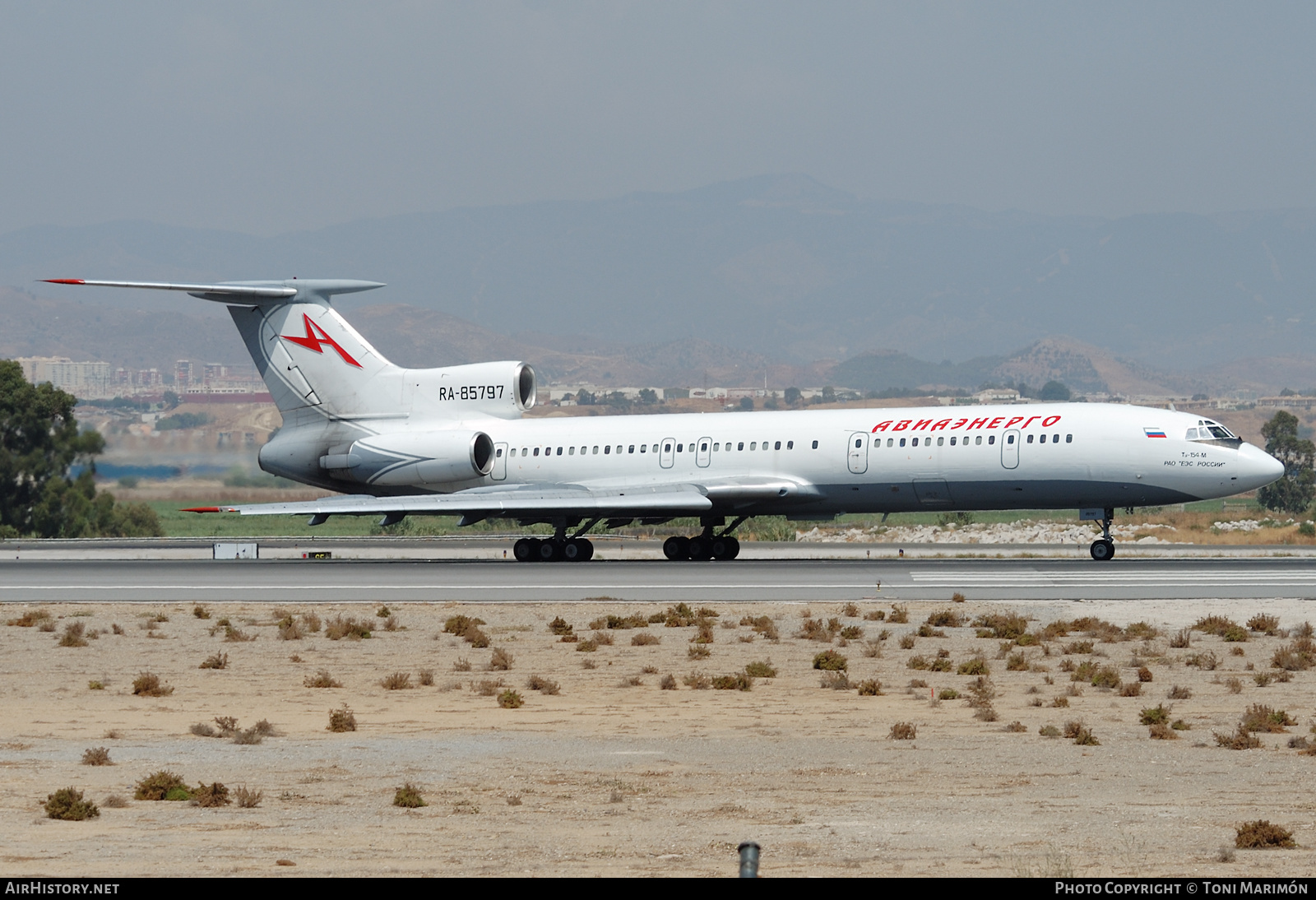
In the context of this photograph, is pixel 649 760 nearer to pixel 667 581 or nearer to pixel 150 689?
pixel 150 689

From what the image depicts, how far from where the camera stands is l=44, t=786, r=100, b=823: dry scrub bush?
41.4 ft

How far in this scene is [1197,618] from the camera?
26.4 metres

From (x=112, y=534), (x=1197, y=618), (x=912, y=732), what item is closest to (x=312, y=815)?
(x=912, y=732)

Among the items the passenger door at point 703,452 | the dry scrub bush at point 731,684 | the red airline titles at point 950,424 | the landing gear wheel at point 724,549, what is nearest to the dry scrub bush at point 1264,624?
the dry scrub bush at point 731,684

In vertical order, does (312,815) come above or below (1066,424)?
below

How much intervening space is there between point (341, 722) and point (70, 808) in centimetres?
501

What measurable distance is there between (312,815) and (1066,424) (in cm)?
3005

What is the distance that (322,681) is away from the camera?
20.9 m

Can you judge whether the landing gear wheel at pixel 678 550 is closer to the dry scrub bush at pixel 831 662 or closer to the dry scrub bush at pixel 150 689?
the dry scrub bush at pixel 831 662

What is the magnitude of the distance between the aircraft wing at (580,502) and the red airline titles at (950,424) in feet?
8.91

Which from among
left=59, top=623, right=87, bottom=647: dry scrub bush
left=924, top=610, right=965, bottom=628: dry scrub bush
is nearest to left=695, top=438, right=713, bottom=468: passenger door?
left=924, top=610, right=965, bottom=628: dry scrub bush

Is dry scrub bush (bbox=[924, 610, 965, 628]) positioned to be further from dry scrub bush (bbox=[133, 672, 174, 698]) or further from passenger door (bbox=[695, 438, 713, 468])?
passenger door (bbox=[695, 438, 713, 468])

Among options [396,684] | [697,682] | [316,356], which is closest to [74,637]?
[396,684]

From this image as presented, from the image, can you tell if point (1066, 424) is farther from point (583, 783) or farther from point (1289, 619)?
point (583, 783)
